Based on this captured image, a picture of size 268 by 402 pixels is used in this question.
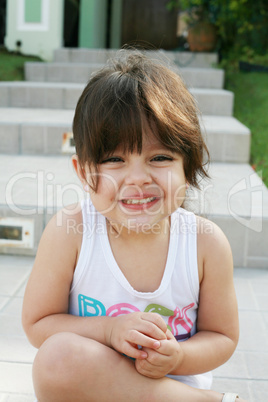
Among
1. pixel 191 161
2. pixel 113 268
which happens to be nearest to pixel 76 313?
pixel 113 268

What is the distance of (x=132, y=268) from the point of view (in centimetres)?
121

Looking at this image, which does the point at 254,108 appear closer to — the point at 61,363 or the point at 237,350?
the point at 237,350

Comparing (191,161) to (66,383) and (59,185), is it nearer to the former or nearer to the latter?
(66,383)

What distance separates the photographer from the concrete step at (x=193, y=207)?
2182mm

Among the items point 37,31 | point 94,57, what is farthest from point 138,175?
point 37,31

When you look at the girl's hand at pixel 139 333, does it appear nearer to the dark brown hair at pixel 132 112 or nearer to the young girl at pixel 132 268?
the young girl at pixel 132 268

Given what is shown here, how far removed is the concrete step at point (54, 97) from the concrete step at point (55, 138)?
61 cm

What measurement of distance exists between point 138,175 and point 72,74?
3958 mm

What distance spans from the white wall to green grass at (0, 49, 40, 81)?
0.70 ft

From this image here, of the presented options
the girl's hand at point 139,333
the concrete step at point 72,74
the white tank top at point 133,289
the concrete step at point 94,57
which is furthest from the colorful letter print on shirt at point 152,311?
the concrete step at point 94,57

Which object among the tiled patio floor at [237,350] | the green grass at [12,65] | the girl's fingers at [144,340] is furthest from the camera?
the green grass at [12,65]

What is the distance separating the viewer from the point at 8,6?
5.43 metres

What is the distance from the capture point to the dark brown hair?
108 cm

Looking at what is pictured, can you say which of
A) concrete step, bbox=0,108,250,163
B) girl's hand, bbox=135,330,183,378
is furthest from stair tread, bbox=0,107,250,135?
girl's hand, bbox=135,330,183,378
